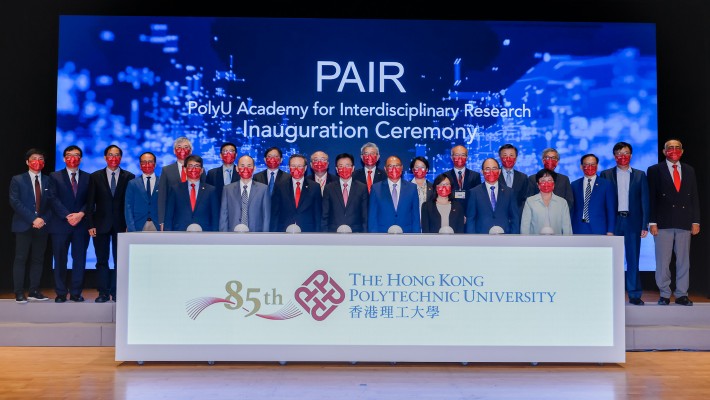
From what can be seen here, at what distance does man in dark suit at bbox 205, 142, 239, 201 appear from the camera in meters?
7.29

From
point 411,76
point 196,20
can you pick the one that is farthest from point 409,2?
point 196,20

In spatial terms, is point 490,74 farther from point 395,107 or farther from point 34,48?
point 34,48

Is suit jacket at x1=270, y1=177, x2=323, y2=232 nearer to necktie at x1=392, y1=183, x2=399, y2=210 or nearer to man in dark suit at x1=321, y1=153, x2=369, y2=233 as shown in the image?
man in dark suit at x1=321, y1=153, x2=369, y2=233

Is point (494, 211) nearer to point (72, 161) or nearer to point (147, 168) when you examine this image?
point (147, 168)

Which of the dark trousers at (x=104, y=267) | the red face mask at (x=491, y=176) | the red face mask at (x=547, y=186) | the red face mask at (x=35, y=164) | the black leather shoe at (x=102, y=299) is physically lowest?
the black leather shoe at (x=102, y=299)

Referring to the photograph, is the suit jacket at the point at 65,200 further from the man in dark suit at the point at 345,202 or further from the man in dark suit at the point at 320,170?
the man in dark suit at the point at 345,202

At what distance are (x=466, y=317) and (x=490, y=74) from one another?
13.6 feet

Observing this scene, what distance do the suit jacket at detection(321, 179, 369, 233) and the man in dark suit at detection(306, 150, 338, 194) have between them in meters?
0.38

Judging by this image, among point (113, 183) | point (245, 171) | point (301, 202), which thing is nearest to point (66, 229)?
point (113, 183)

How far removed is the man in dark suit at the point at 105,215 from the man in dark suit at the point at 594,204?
166 inches

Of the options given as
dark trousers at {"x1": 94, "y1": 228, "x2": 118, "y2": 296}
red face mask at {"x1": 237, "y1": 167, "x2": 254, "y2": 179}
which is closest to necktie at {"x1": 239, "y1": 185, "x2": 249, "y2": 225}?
red face mask at {"x1": 237, "y1": 167, "x2": 254, "y2": 179}

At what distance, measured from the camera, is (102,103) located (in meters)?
8.52

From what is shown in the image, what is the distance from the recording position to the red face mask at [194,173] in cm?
647

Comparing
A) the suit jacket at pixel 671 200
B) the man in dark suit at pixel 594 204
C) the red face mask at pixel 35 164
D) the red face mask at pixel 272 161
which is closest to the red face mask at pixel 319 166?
the red face mask at pixel 272 161
